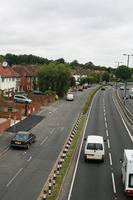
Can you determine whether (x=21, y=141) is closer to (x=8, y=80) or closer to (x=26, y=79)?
(x=8, y=80)

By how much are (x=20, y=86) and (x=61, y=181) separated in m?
76.8

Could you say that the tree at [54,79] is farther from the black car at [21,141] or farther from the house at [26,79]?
the black car at [21,141]

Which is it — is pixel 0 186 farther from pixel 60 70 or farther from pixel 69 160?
pixel 60 70

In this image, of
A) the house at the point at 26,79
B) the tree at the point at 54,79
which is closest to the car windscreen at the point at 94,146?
the tree at the point at 54,79

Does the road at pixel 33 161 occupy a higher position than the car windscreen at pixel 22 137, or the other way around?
the car windscreen at pixel 22 137

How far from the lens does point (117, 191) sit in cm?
2608

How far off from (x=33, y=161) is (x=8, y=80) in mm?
57579

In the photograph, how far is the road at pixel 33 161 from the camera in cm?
2608

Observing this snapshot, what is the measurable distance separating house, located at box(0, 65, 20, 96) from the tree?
5177 mm

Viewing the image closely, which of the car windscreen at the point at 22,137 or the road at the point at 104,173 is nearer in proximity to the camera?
the road at the point at 104,173

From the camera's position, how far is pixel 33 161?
34219 millimetres

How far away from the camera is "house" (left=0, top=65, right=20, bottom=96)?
86.0 metres

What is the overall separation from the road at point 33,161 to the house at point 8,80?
29.1 metres

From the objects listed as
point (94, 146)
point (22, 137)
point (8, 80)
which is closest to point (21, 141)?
point (22, 137)
